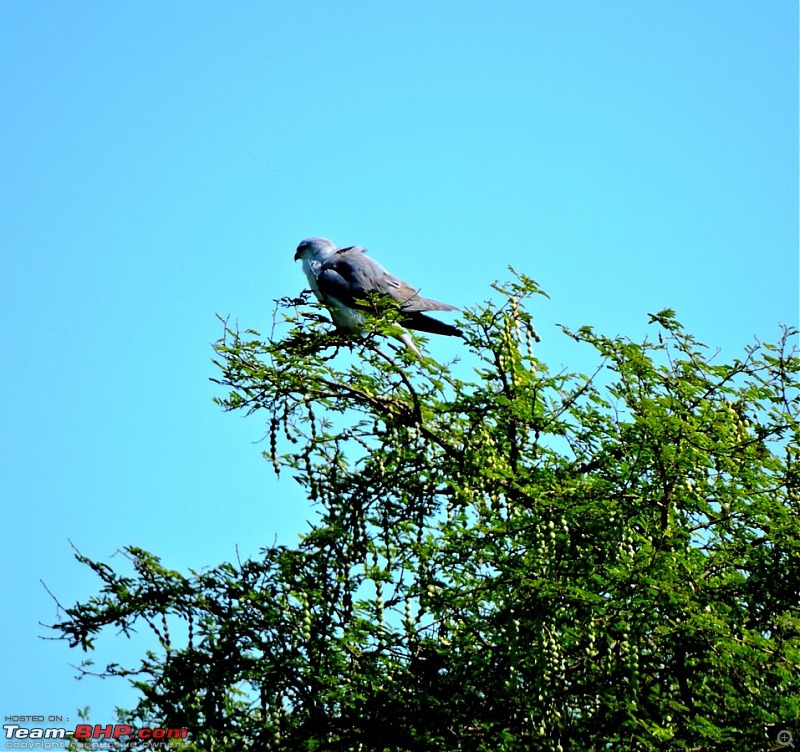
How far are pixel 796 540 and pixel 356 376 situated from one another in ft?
9.69

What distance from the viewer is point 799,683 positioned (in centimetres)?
654

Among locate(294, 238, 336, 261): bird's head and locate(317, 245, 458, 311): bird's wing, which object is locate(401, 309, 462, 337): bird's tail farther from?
locate(294, 238, 336, 261): bird's head

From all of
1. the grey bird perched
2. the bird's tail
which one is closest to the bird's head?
the grey bird perched

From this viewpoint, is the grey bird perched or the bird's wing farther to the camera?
the bird's wing

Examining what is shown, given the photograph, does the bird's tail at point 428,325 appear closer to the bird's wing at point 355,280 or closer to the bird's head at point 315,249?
the bird's wing at point 355,280

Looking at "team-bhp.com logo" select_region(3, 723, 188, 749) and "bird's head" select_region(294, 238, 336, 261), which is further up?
"bird's head" select_region(294, 238, 336, 261)

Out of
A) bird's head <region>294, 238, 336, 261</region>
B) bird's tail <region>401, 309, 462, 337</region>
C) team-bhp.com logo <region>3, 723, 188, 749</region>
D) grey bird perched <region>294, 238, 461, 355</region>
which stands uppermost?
bird's head <region>294, 238, 336, 261</region>

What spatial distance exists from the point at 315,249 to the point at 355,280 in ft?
3.20

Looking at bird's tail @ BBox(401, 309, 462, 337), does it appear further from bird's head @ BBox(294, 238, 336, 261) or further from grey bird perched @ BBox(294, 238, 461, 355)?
bird's head @ BBox(294, 238, 336, 261)

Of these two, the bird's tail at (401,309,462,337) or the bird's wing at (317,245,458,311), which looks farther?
the bird's wing at (317,245,458,311)

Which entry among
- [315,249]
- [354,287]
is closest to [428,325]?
[354,287]

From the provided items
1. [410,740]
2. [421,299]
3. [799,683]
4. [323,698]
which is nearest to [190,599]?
[323,698]

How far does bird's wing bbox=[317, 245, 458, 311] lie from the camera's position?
964 centimetres

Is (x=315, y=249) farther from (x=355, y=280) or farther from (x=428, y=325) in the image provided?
(x=428, y=325)
